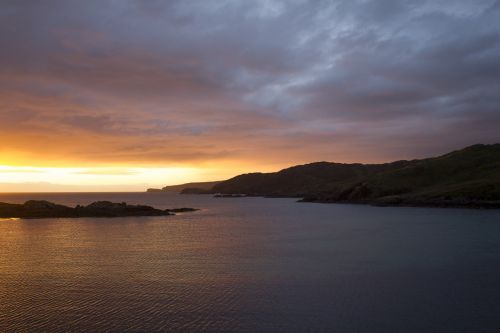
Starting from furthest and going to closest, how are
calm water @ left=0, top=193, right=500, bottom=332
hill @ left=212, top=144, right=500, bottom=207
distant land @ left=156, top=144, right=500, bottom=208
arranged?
hill @ left=212, top=144, right=500, bottom=207 → distant land @ left=156, top=144, right=500, bottom=208 → calm water @ left=0, top=193, right=500, bottom=332

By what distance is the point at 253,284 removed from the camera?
35969 millimetres

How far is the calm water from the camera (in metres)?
26.2

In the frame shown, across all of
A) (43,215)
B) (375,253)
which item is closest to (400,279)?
(375,253)

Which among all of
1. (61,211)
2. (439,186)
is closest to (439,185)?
(439,186)

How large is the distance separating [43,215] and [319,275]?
94606mm

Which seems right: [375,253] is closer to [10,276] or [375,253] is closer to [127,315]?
[127,315]

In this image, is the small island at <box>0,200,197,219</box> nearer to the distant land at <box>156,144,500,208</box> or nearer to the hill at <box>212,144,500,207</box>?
the distant land at <box>156,144,500,208</box>

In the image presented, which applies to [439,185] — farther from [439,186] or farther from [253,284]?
[253,284]

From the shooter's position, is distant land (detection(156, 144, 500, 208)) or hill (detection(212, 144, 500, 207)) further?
hill (detection(212, 144, 500, 207))

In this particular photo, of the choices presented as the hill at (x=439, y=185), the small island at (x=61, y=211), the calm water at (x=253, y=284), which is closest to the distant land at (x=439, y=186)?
the hill at (x=439, y=185)

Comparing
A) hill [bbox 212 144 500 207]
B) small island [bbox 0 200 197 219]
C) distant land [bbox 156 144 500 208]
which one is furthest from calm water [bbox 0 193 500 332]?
hill [bbox 212 144 500 207]

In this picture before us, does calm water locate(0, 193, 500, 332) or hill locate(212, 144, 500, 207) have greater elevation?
hill locate(212, 144, 500, 207)

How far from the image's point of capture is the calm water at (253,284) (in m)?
26.2

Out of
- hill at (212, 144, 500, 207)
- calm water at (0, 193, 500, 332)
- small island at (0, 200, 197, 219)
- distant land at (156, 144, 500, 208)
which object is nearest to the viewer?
calm water at (0, 193, 500, 332)
